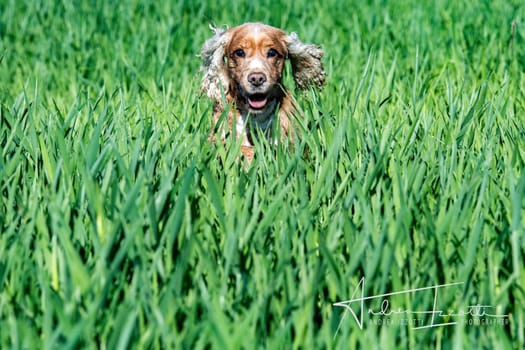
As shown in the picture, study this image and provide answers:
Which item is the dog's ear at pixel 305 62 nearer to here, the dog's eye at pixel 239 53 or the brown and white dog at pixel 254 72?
the brown and white dog at pixel 254 72

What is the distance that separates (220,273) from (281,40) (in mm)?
2286

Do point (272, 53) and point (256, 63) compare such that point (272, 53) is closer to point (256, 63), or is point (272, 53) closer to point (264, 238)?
point (256, 63)

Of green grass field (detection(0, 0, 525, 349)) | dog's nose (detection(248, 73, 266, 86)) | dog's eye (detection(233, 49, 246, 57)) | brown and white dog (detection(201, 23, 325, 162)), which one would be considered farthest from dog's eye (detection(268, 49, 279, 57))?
green grass field (detection(0, 0, 525, 349))

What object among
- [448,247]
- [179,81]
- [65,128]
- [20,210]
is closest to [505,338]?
[448,247]

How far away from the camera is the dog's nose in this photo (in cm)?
389

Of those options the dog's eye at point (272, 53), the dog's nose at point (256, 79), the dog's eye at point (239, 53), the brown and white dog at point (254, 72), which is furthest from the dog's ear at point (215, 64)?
the dog's nose at point (256, 79)

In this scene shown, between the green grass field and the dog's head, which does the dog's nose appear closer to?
the dog's head

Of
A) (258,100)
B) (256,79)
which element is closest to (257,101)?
(258,100)

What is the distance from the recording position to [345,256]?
2.33 m

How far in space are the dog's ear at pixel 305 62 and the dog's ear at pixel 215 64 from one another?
328 millimetres

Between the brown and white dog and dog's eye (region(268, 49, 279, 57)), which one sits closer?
the brown and white dog

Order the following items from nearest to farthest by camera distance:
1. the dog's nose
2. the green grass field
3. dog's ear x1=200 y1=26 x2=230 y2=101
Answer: the green grass field → the dog's nose → dog's ear x1=200 y1=26 x2=230 y2=101

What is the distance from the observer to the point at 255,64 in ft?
13.1

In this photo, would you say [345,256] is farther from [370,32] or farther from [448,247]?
[370,32]
